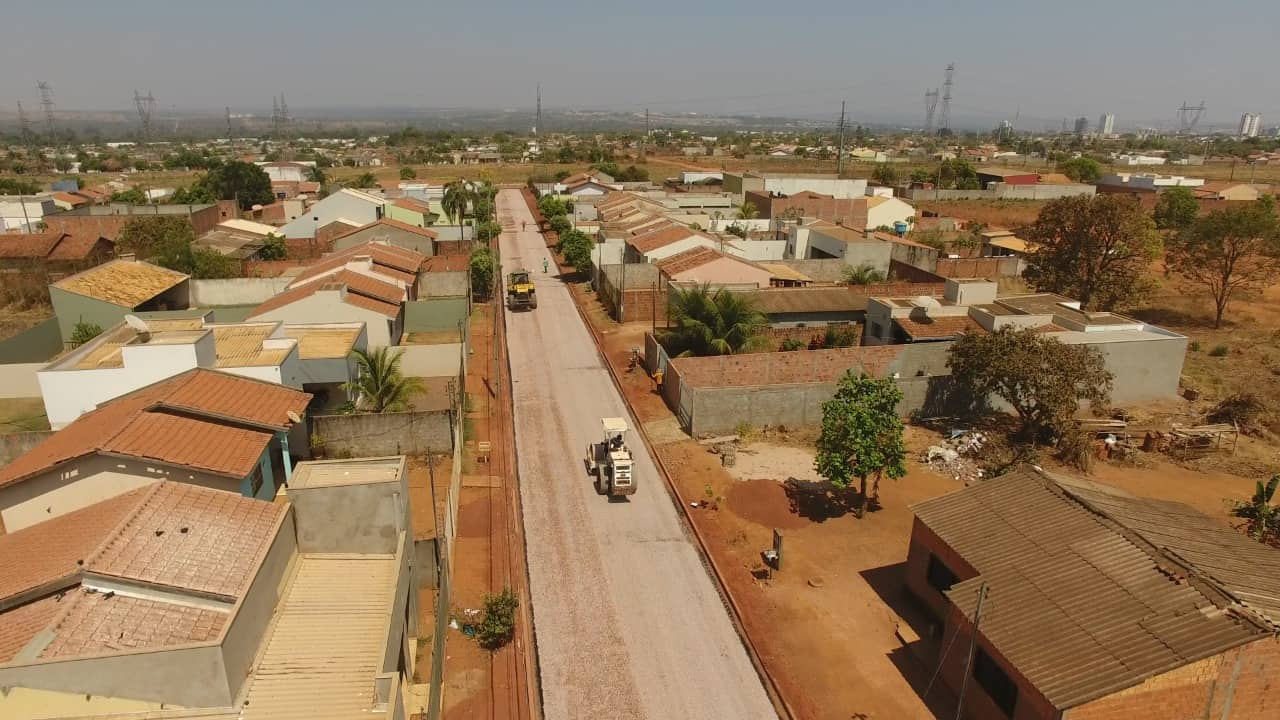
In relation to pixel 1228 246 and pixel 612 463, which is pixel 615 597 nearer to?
pixel 612 463

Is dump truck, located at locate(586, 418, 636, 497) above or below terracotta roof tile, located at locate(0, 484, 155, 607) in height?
below

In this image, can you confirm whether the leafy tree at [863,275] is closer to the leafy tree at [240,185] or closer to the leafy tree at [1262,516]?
the leafy tree at [1262,516]

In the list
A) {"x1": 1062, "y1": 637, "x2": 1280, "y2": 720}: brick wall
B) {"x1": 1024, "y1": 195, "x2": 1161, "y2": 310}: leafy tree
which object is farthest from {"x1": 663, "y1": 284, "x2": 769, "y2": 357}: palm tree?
{"x1": 1024, "y1": 195, "x2": 1161, "y2": 310}: leafy tree

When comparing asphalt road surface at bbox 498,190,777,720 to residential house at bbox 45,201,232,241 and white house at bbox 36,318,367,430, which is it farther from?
residential house at bbox 45,201,232,241

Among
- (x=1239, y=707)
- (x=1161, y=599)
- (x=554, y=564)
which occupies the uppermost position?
(x=1161, y=599)

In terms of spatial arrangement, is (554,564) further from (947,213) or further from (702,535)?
(947,213)

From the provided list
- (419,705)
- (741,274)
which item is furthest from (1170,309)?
(419,705)

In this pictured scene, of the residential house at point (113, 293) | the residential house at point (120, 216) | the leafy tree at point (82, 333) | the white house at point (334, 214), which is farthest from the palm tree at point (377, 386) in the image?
the residential house at point (120, 216)
